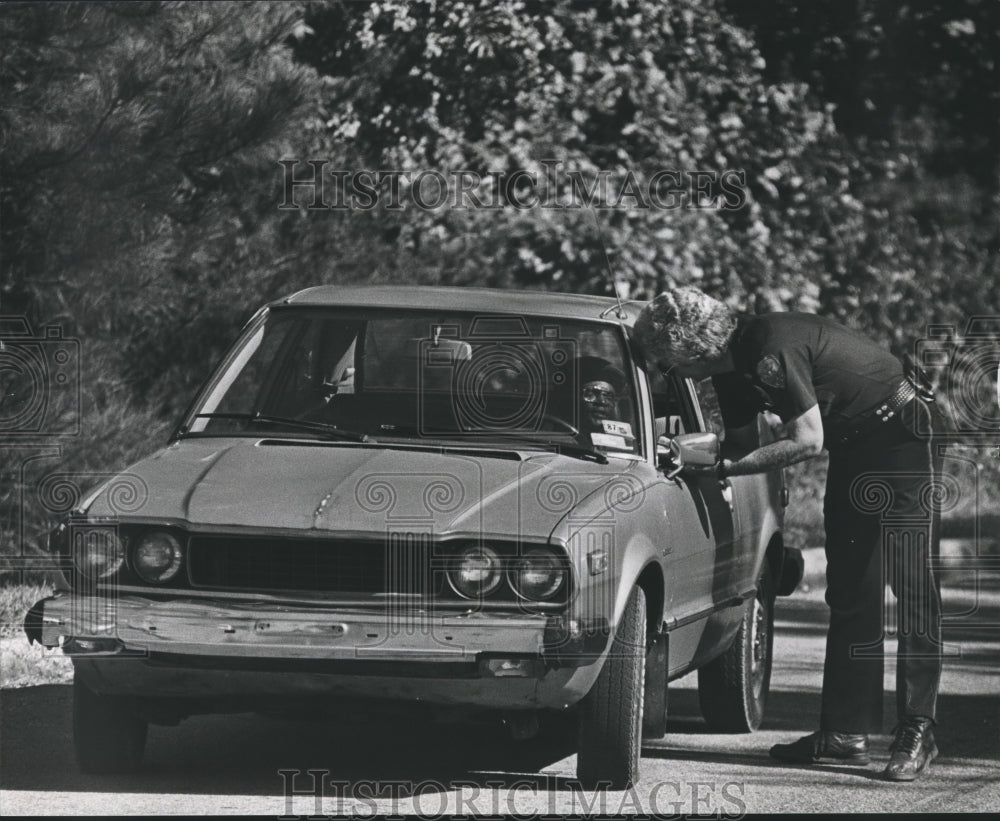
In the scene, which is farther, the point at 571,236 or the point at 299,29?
the point at 571,236

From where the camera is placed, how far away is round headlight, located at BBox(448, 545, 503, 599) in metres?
5.73

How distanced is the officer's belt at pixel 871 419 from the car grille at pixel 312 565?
1989 millimetres

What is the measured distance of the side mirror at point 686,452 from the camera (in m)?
6.62

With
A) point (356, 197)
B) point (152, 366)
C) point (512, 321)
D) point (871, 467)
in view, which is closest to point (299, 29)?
point (356, 197)

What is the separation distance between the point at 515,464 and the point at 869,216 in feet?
31.7

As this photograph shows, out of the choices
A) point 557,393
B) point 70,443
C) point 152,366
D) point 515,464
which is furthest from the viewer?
point 152,366

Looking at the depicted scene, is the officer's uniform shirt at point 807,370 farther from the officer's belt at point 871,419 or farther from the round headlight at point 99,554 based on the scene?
the round headlight at point 99,554

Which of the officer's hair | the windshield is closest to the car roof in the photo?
the windshield

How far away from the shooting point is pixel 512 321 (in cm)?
712

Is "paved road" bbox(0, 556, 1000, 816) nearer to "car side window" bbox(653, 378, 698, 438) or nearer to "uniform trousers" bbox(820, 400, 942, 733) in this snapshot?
"uniform trousers" bbox(820, 400, 942, 733)

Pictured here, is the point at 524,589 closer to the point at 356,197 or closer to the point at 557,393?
the point at 557,393

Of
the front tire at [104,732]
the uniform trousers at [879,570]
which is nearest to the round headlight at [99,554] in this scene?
the front tire at [104,732]

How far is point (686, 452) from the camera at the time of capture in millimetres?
6617

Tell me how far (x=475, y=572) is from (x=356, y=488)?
486 mm
